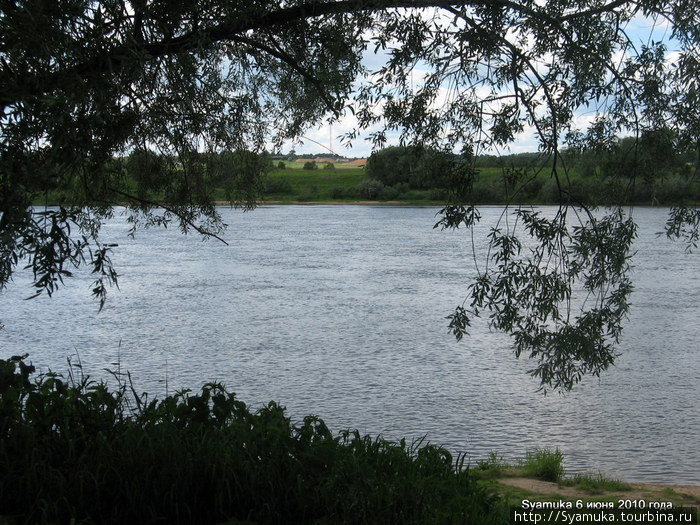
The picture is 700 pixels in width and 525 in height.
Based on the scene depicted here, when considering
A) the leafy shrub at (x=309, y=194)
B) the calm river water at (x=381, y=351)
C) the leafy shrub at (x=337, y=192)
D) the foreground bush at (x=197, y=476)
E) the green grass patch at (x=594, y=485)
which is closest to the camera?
the foreground bush at (x=197, y=476)

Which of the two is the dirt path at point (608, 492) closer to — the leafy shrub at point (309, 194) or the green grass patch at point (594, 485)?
the green grass patch at point (594, 485)

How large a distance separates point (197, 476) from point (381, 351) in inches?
383

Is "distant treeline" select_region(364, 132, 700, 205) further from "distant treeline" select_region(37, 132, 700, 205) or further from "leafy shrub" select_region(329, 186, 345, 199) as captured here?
"leafy shrub" select_region(329, 186, 345, 199)

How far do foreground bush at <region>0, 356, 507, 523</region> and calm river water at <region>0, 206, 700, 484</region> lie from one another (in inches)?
186

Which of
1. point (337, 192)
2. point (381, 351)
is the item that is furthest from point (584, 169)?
point (337, 192)

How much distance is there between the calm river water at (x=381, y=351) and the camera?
931 centimetres

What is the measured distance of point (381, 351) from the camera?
44.2ft

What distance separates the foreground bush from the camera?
3.67 m

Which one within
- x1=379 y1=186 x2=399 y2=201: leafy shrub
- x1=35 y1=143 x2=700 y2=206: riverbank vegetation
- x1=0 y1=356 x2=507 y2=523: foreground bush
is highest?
x1=379 y1=186 x2=399 y2=201: leafy shrub

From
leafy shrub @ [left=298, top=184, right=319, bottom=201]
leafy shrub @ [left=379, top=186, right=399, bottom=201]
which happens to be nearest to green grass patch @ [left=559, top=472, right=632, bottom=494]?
leafy shrub @ [left=379, top=186, right=399, bottom=201]

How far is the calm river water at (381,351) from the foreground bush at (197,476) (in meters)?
4.73

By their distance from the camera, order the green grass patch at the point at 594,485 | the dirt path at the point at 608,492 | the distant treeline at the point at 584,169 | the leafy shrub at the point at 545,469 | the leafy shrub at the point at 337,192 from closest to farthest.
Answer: the distant treeline at the point at 584,169 < the dirt path at the point at 608,492 < the green grass patch at the point at 594,485 < the leafy shrub at the point at 545,469 < the leafy shrub at the point at 337,192

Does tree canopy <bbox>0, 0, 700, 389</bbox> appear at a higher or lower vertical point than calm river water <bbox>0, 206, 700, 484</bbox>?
higher

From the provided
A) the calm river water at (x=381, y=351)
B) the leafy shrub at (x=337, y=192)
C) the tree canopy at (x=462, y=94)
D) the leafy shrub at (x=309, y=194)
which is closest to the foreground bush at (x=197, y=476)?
the tree canopy at (x=462, y=94)
